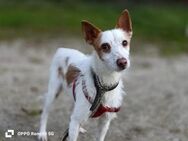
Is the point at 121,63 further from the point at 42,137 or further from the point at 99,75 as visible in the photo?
the point at 42,137

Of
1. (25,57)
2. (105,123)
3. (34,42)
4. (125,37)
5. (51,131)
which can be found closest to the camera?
(125,37)

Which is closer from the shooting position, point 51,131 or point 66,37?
point 51,131

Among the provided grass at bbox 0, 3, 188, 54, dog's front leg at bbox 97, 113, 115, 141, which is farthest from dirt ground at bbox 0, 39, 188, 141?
grass at bbox 0, 3, 188, 54

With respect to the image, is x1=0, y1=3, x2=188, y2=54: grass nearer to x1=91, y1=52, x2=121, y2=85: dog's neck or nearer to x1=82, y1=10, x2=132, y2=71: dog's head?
x1=91, y1=52, x2=121, y2=85: dog's neck

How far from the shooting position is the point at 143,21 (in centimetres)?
1569

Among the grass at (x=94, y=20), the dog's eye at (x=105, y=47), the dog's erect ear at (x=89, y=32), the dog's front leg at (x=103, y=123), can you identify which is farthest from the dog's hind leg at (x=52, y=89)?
the grass at (x=94, y=20)

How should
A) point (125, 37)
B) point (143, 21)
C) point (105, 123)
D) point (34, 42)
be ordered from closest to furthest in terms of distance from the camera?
point (125, 37)
point (105, 123)
point (34, 42)
point (143, 21)

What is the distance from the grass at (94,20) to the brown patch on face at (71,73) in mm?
7144

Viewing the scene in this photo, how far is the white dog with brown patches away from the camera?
18.8 feet

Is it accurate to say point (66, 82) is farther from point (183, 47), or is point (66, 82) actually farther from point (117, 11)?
point (117, 11)

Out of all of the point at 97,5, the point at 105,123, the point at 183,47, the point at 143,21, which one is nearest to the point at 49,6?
the point at 97,5

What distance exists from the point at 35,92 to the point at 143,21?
6.64m

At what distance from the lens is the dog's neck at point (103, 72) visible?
235 inches

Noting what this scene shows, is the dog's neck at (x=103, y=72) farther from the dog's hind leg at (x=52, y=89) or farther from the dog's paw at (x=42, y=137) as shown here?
the dog's paw at (x=42, y=137)
